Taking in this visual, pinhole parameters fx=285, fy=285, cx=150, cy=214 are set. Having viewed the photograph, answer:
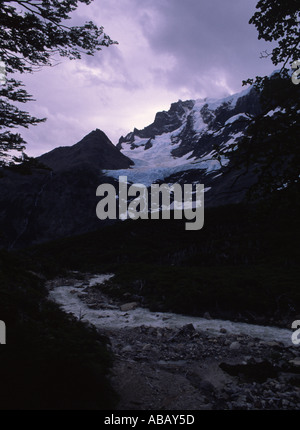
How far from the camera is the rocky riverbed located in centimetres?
594

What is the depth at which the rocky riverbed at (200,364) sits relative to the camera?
594 centimetres

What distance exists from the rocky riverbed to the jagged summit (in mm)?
136917

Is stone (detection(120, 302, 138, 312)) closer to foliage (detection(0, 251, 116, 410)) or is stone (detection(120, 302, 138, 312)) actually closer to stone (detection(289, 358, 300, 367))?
stone (detection(289, 358, 300, 367))

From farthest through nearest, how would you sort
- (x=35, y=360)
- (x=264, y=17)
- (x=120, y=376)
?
1. (x=120, y=376)
2. (x=264, y=17)
3. (x=35, y=360)

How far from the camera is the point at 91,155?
152750 mm

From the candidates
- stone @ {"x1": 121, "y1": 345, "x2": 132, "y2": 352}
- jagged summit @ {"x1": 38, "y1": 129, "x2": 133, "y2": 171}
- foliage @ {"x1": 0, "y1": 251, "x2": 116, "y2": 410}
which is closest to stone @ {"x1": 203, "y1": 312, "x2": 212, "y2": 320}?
stone @ {"x1": 121, "y1": 345, "x2": 132, "y2": 352}

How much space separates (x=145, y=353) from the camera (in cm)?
859

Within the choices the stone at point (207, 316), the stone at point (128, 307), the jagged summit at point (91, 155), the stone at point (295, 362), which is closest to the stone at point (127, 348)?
the stone at point (295, 362)

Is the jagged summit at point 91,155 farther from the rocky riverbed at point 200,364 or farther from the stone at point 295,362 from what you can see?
the stone at point 295,362

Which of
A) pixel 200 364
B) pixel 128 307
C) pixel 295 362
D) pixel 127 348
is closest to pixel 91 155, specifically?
pixel 128 307

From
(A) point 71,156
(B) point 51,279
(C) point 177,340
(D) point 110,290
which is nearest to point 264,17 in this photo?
(C) point 177,340

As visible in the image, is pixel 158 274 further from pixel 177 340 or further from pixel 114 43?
pixel 114 43

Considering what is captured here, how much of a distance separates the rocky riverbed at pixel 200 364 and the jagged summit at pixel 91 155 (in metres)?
137

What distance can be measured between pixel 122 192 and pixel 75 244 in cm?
6269
